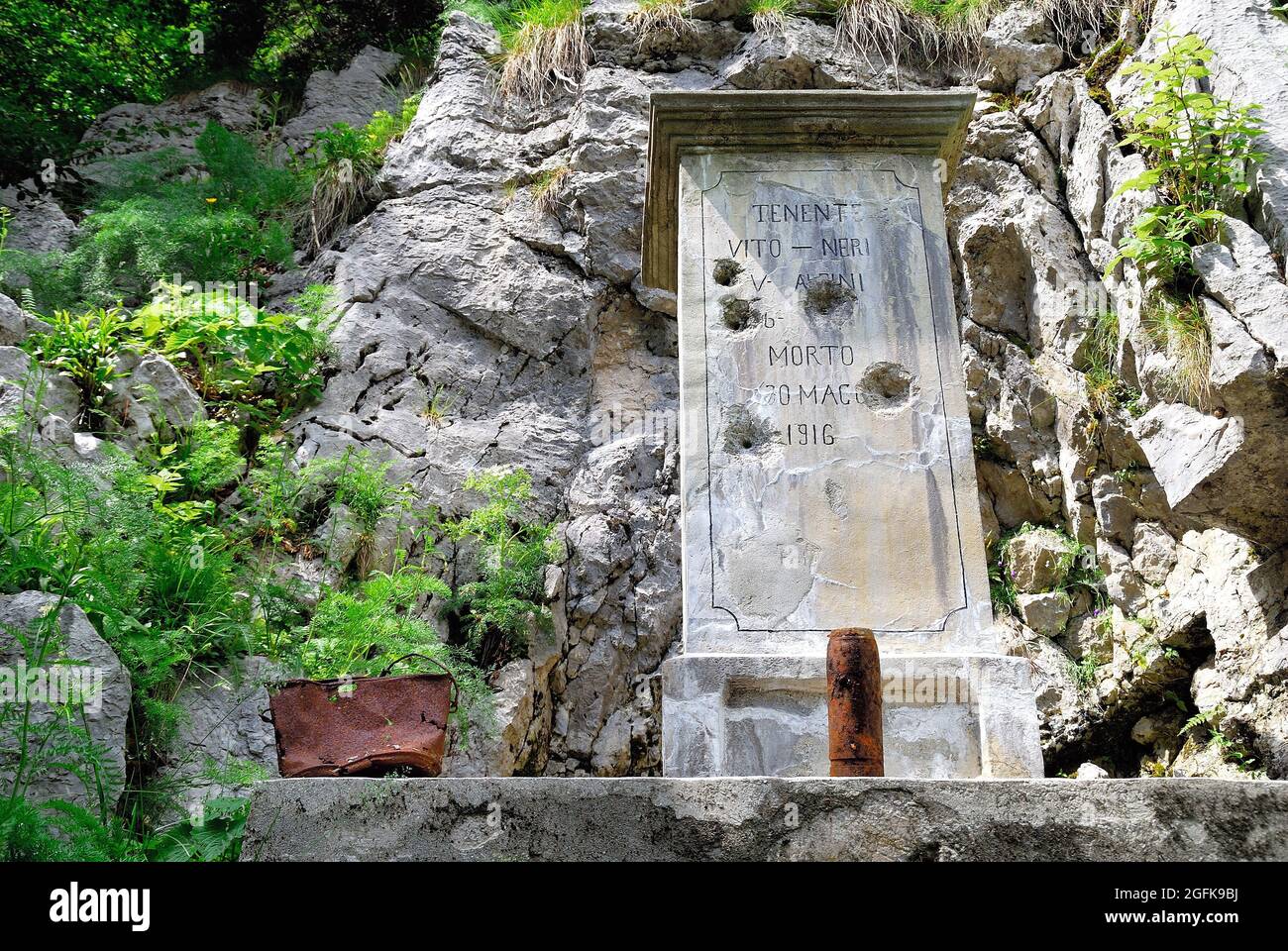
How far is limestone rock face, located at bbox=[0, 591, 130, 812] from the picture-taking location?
407 cm

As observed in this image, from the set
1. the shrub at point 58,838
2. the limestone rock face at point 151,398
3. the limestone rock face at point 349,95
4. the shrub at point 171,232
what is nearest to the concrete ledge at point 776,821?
the shrub at point 58,838

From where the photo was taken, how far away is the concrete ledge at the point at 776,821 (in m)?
2.21

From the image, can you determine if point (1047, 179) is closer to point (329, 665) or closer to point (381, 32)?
point (329, 665)

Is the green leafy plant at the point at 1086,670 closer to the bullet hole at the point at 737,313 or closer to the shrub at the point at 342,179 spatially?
the bullet hole at the point at 737,313

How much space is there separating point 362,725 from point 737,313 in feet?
7.66

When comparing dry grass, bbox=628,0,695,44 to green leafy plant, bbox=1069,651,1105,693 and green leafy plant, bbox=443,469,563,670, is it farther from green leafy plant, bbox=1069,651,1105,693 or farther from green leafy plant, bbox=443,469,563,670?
green leafy plant, bbox=1069,651,1105,693

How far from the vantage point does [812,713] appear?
3863 millimetres

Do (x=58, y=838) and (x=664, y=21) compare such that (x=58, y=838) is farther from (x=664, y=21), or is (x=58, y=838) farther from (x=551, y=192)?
(x=664, y=21)

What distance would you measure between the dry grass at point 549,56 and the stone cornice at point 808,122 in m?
5.67

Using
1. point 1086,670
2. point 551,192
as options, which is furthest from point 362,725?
point 551,192

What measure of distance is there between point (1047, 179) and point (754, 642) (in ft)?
19.0

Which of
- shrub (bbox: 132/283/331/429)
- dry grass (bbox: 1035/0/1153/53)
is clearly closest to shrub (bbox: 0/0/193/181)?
shrub (bbox: 132/283/331/429)

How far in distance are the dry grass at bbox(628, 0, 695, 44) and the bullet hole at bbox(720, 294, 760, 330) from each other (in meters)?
6.51

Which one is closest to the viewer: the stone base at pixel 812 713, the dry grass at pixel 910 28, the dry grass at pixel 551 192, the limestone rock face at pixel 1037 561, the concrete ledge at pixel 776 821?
the concrete ledge at pixel 776 821
